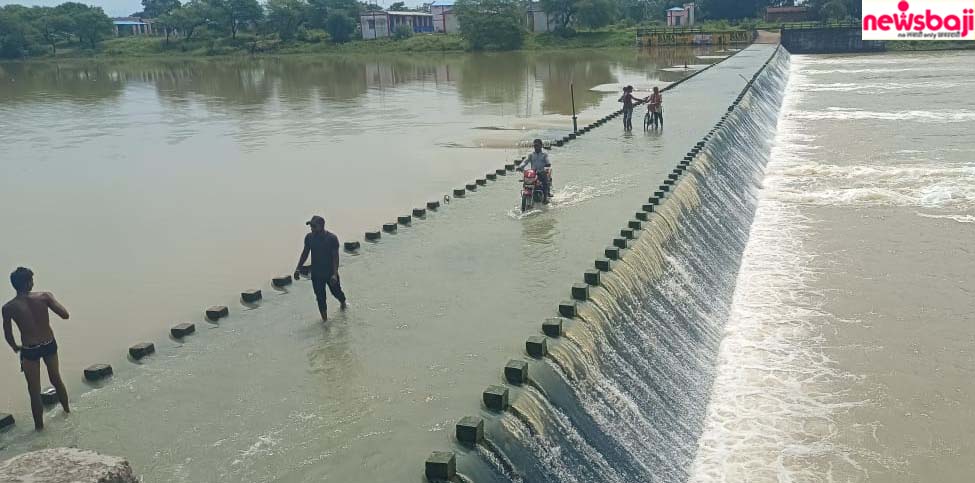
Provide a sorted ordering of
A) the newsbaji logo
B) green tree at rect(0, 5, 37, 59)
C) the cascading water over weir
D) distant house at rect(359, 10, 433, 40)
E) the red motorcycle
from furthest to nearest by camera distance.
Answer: distant house at rect(359, 10, 433, 40) < green tree at rect(0, 5, 37, 59) < the newsbaji logo < the red motorcycle < the cascading water over weir

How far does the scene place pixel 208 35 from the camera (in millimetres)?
104188

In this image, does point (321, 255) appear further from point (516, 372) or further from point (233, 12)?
point (233, 12)

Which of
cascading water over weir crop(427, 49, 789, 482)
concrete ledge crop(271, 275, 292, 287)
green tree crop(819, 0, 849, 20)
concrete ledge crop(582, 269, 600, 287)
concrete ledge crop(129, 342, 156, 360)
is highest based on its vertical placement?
green tree crop(819, 0, 849, 20)

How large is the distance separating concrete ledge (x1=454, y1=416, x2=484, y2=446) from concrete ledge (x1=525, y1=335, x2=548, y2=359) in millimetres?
1560

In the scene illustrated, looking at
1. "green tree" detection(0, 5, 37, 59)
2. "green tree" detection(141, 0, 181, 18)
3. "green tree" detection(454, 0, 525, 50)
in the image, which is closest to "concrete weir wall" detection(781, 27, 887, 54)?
"green tree" detection(454, 0, 525, 50)

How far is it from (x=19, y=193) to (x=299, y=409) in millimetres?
18254

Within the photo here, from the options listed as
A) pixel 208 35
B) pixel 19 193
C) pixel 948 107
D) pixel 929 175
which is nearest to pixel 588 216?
pixel 929 175

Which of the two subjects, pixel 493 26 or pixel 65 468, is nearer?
pixel 65 468

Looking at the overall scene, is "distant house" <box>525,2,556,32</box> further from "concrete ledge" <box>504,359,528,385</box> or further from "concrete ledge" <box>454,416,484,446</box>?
"concrete ledge" <box>454,416,484,446</box>

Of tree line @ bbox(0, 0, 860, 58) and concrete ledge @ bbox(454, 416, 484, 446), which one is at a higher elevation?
tree line @ bbox(0, 0, 860, 58)

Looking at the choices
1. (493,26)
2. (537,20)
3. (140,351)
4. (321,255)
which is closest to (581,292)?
(321,255)

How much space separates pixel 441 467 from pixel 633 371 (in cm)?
366

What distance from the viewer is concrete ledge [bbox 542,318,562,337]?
881 cm

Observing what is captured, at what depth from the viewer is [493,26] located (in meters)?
84.4
